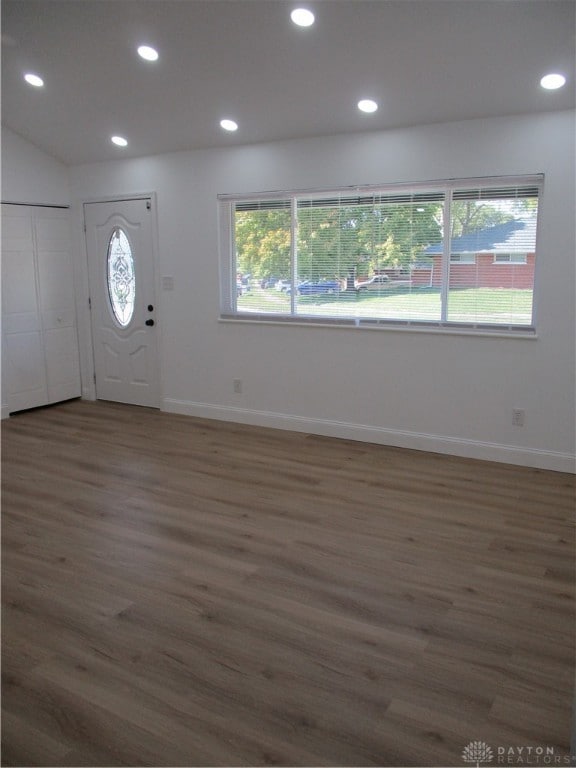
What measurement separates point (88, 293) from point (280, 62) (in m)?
3.55

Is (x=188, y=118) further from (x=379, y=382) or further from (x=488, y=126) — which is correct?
(x=379, y=382)

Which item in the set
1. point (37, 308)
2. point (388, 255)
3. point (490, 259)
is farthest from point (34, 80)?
point (490, 259)

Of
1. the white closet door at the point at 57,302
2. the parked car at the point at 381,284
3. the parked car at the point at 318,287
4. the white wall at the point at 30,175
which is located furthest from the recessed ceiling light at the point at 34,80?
the parked car at the point at 381,284

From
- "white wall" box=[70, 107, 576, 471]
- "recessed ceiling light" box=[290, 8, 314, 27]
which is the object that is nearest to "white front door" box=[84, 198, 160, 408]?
"white wall" box=[70, 107, 576, 471]

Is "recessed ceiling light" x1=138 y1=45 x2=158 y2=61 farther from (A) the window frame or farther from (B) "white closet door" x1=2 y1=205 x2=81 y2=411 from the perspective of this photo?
(A) the window frame

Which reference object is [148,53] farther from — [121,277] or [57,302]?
[57,302]

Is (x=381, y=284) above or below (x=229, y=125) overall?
below

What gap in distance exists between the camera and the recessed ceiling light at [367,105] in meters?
4.34

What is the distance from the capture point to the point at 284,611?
2.75 metres

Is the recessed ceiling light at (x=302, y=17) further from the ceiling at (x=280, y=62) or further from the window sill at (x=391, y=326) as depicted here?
the window sill at (x=391, y=326)

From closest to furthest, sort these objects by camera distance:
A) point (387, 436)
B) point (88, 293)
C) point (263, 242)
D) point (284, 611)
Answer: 1. point (284, 611)
2. point (387, 436)
3. point (263, 242)
4. point (88, 293)

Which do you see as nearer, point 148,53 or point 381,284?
point 148,53

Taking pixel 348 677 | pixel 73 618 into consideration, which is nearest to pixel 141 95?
pixel 73 618

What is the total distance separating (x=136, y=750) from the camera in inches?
77.6
